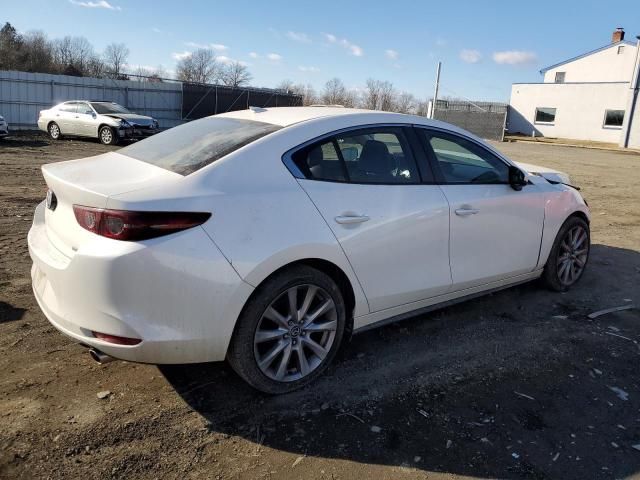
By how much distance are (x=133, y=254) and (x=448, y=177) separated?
2346mm

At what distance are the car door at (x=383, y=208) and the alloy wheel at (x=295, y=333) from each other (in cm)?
33

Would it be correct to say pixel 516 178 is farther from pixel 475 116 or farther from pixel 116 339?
pixel 475 116

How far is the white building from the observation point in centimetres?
3297

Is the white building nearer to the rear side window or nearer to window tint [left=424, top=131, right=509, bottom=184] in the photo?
window tint [left=424, top=131, right=509, bottom=184]

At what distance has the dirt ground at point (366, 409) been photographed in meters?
2.67

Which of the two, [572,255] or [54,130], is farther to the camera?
[54,130]

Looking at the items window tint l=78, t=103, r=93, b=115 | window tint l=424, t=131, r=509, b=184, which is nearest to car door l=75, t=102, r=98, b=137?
window tint l=78, t=103, r=93, b=115

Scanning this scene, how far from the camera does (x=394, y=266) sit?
3.56 metres

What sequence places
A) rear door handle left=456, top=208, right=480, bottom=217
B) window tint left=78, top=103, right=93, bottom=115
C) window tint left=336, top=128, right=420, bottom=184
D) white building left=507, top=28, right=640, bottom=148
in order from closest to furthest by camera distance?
window tint left=336, top=128, right=420, bottom=184 < rear door handle left=456, top=208, right=480, bottom=217 < window tint left=78, top=103, right=93, bottom=115 < white building left=507, top=28, right=640, bottom=148

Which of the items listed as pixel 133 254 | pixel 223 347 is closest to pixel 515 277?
pixel 223 347

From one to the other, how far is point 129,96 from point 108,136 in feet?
32.5

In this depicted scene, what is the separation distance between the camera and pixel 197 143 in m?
3.43

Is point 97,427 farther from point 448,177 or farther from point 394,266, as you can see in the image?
point 448,177

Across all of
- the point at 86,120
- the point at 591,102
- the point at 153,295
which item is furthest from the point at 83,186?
the point at 591,102
